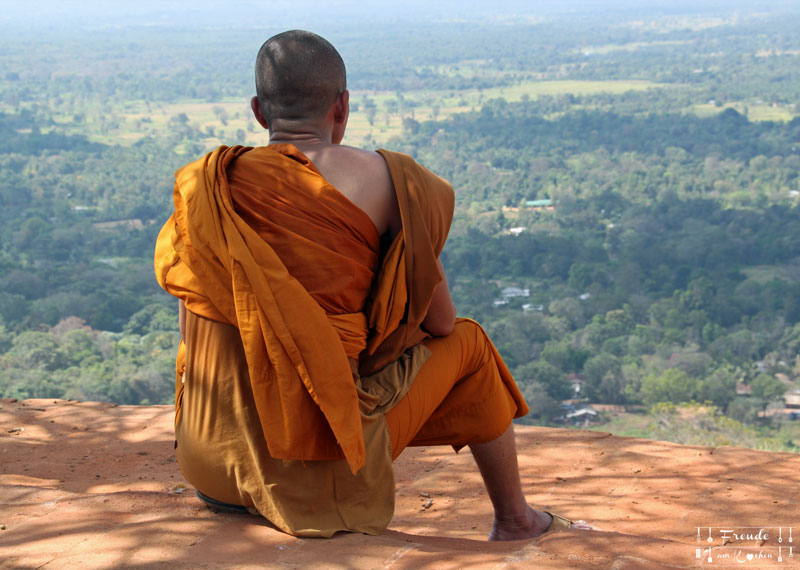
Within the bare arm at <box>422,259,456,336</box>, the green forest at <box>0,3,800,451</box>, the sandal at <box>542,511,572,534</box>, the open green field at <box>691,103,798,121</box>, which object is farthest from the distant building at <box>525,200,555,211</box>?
Answer: the bare arm at <box>422,259,456,336</box>

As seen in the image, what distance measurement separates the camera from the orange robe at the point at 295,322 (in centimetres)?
165

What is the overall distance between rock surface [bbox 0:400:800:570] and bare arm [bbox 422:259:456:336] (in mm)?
475

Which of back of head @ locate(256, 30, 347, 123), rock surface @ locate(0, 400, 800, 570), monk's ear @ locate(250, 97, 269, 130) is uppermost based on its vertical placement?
back of head @ locate(256, 30, 347, 123)

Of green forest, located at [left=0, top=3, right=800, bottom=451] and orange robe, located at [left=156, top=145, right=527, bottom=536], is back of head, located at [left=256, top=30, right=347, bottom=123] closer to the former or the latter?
A: orange robe, located at [left=156, top=145, right=527, bottom=536]

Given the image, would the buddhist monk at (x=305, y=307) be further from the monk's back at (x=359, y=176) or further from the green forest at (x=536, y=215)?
the green forest at (x=536, y=215)

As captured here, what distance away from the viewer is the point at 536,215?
47.5m

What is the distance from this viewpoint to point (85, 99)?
282 feet

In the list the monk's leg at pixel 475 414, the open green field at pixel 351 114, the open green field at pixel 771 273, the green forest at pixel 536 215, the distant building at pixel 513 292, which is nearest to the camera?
the monk's leg at pixel 475 414

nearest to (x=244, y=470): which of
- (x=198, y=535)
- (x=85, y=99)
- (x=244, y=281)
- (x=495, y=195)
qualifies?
(x=198, y=535)

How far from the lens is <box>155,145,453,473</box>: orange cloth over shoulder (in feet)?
5.38

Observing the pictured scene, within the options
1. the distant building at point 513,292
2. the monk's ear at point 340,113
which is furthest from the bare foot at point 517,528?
the distant building at point 513,292

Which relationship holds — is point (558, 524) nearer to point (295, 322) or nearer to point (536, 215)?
point (295, 322)

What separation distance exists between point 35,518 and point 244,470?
1.76ft

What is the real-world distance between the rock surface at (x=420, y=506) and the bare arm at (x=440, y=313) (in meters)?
0.48
